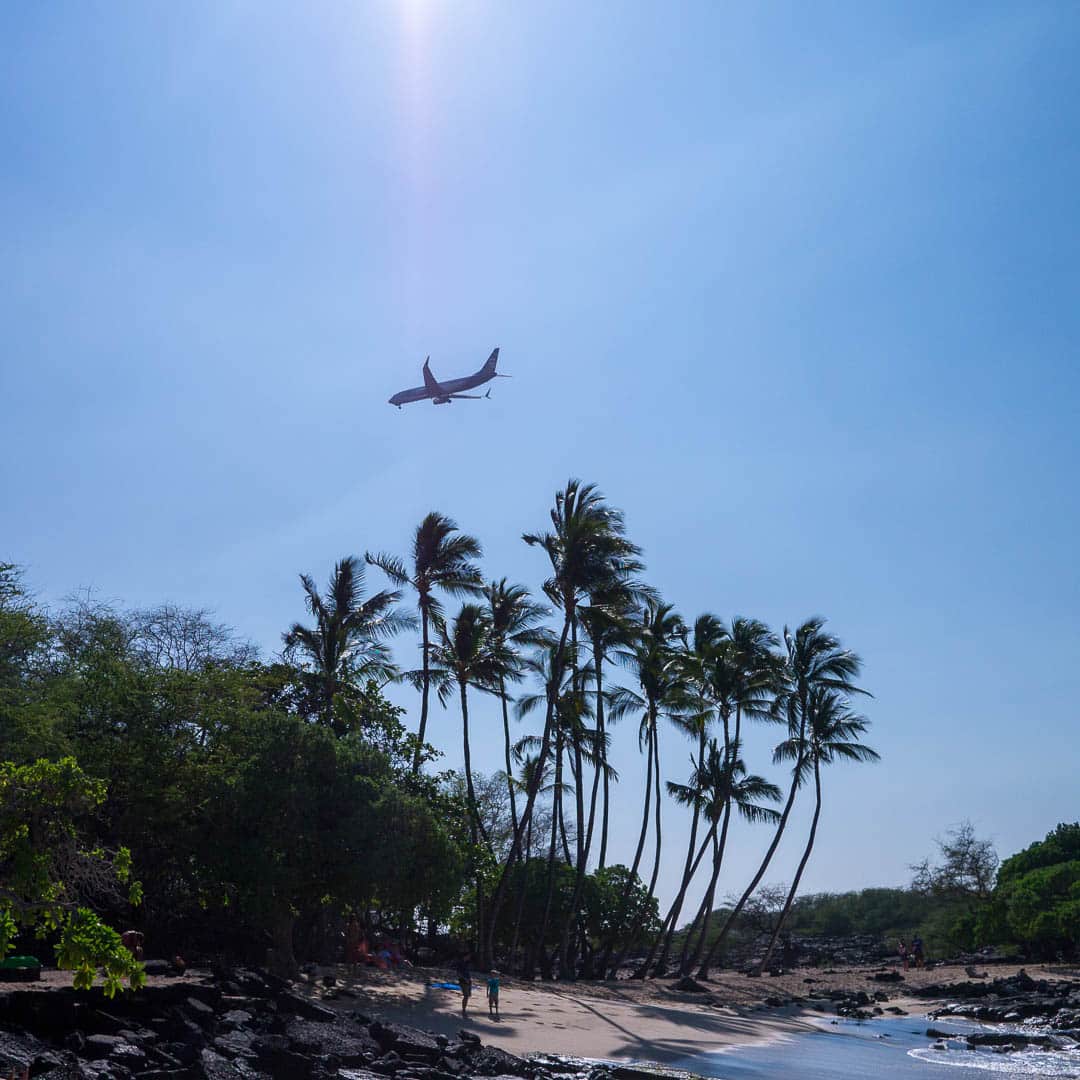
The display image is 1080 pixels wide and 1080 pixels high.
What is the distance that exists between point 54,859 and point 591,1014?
1841 centimetres

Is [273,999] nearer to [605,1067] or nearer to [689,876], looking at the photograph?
[605,1067]

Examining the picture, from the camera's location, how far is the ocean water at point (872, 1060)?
22.0 m

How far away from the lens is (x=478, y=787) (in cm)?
5688

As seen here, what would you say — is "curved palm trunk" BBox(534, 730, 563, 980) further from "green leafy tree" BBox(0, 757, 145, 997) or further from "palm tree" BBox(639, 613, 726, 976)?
"green leafy tree" BBox(0, 757, 145, 997)

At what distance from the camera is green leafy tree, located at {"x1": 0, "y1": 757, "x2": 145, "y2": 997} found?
9.79 meters

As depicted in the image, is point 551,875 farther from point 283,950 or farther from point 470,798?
point 283,950

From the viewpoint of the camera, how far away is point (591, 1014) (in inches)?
1104

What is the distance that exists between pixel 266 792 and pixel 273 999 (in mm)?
4864

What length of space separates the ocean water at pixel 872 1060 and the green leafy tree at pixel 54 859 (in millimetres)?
13721

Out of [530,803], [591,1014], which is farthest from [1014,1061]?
[530,803]

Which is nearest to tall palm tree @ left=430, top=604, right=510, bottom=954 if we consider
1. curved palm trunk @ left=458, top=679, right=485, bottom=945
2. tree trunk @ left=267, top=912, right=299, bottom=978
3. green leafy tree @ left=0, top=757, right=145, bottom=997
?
curved palm trunk @ left=458, top=679, right=485, bottom=945

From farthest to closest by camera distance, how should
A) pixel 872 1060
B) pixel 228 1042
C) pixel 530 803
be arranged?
pixel 530 803
pixel 872 1060
pixel 228 1042

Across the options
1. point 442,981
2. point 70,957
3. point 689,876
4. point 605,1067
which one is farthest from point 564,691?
point 70,957

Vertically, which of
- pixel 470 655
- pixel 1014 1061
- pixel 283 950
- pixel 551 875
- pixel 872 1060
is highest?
pixel 470 655
